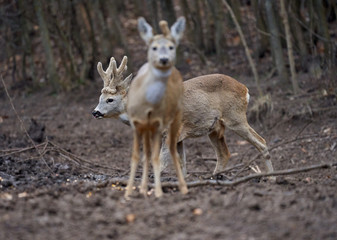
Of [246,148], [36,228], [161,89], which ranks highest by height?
[161,89]

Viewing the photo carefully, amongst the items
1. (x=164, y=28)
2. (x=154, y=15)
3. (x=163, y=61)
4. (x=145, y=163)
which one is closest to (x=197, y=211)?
(x=145, y=163)

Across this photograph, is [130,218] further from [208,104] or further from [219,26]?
[219,26]

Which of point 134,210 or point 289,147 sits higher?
point 134,210

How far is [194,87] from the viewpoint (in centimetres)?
926

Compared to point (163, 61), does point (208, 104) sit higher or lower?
lower

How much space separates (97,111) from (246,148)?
4.23 metres

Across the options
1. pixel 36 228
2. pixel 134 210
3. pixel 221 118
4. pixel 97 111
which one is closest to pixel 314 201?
pixel 134 210

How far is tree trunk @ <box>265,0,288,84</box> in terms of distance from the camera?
14.1 meters

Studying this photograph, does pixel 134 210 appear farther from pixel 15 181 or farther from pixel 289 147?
pixel 289 147

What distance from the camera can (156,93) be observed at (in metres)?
6.02

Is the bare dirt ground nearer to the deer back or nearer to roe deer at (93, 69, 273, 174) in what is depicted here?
roe deer at (93, 69, 273, 174)

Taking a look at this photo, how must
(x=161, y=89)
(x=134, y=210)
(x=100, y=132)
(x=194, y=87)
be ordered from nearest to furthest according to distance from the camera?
1. (x=134, y=210)
2. (x=161, y=89)
3. (x=194, y=87)
4. (x=100, y=132)

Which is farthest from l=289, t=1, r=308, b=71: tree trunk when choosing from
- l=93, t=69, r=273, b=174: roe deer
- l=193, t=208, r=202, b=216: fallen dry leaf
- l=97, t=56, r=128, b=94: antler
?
l=193, t=208, r=202, b=216: fallen dry leaf

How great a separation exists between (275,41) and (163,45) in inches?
349
